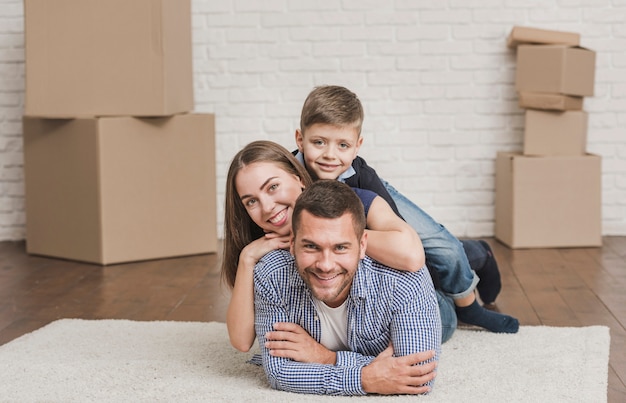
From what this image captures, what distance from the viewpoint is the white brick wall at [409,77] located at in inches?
185

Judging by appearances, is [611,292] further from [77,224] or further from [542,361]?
[77,224]

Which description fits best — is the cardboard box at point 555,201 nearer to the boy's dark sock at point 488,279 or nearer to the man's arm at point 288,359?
the boy's dark sock at point 488,279

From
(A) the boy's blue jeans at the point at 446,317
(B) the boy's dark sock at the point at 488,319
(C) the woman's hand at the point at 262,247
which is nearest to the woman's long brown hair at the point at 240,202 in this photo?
(C) the woman's hand at the point at 262,247

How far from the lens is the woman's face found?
7.39 feet

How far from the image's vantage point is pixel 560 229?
4.43 m

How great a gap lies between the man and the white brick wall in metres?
2.56

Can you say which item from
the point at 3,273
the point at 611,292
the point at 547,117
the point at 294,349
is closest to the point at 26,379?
the point at 294,349

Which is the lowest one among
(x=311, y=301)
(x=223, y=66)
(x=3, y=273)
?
(x=3, y=273)

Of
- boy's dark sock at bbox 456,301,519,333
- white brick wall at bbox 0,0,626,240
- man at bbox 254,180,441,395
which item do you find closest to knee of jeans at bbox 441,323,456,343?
boy's dark sock at bbox 456,301,519,333

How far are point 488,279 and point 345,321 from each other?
1.05 m

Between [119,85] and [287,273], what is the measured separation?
2117 mm

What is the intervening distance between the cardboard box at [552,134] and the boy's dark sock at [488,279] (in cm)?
141

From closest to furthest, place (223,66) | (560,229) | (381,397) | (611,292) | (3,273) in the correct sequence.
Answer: (381,397) → (611,292) → (3,273) → (560,229) → (223,66)

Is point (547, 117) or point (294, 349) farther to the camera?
point (547, 117)
